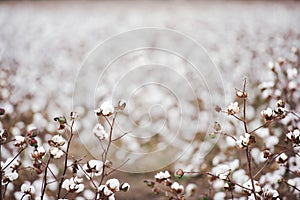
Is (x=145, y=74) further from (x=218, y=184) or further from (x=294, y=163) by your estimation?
(x=294, y=163)

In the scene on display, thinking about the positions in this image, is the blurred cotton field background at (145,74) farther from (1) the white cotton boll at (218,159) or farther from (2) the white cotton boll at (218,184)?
(2) the white cotton boll at (218,184)

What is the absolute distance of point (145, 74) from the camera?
4.11m

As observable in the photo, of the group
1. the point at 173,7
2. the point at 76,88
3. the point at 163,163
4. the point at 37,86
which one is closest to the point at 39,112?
the point at 37,86

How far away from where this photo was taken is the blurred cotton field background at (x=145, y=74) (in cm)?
296

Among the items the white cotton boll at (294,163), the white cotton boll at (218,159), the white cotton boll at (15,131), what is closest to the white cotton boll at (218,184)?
the white cotton boll at (218,159)

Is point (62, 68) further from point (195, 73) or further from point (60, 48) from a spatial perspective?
point (195, 73)

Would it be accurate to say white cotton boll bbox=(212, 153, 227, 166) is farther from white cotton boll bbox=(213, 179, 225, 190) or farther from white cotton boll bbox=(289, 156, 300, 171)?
white cotton boll bbox=(289, 156, 300, 171)

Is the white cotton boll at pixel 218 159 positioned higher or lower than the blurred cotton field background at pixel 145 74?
lower

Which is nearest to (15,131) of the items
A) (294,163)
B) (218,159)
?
(218,159)

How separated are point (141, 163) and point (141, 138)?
39 cm

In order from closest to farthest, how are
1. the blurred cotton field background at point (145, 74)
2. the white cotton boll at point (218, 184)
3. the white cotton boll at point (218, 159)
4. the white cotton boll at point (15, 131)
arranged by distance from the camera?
the white cotton boll at point (218, 184)
the white cotton boll at point (218, 159)
the white cotton boll at point (15, 131)
the blurred cotton field background at point (145, 74)

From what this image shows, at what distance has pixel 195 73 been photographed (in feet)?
12.3

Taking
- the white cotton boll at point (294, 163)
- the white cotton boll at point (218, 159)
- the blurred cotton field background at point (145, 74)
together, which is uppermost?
the blurred cotton field background at point (145, 74)

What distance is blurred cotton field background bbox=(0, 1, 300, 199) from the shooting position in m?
2.96
